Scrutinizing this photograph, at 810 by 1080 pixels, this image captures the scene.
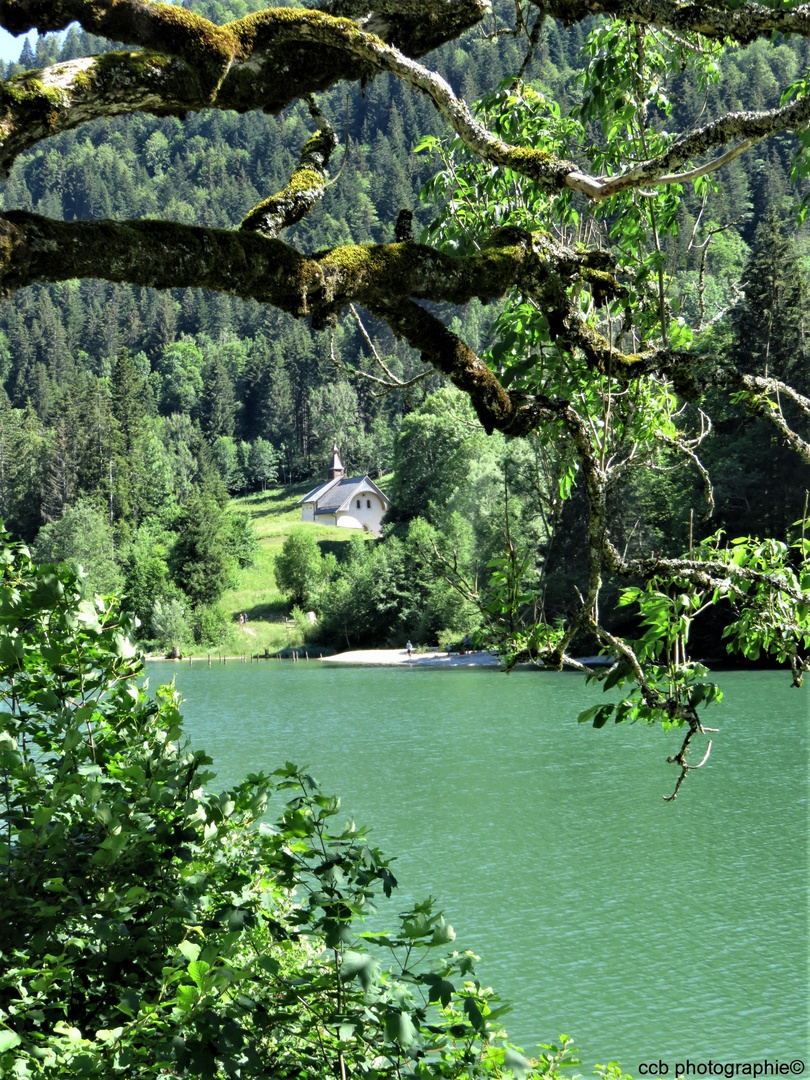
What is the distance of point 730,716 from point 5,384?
112815 millimetres

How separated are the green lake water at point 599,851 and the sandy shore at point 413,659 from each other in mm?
14965

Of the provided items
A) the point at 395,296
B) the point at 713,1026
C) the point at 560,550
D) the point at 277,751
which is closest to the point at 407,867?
the point at 713,1026

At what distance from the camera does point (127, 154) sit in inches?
7515

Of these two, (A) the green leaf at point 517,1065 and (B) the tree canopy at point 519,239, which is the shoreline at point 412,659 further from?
→ (A) the green leaf at point 517,1065

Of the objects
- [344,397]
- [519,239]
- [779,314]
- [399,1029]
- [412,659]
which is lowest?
[412,659]

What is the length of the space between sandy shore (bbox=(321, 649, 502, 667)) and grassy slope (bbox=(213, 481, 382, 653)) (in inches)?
277

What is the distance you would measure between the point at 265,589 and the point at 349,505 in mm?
18264

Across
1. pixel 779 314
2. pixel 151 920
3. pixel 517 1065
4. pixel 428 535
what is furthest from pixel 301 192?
pixel 779 314

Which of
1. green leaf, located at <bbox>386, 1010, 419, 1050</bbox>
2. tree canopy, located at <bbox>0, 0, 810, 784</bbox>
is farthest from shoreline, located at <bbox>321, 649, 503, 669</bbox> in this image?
green leaf, located at <bbox>386, 1010, 419, 1050</bbox>

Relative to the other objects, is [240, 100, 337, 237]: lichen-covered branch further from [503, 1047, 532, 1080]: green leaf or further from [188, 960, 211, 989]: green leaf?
[503, 1047, 532, 1080]: green leaf

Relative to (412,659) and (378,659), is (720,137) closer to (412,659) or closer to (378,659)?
(412,659)

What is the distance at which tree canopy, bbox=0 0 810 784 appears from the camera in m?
2.79

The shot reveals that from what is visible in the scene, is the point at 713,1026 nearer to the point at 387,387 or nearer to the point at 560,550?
the point at 387,387

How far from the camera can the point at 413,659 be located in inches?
1996
